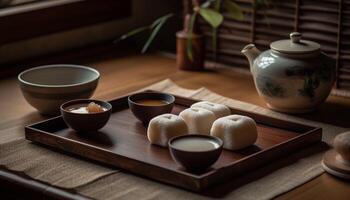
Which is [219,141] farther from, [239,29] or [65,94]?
[239,29]

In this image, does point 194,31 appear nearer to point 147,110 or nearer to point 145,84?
point 145,84

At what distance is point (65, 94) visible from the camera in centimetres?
159

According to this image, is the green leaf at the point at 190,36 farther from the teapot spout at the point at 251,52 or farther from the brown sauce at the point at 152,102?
the brown sauce at the point at 152,102

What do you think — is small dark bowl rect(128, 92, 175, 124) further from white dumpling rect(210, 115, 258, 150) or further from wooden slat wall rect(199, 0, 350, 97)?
wooden slat wall rect(199, 0, 350, 97)

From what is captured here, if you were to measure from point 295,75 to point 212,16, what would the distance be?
1.18 feet

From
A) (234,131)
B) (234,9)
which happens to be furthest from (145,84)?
(234,131)

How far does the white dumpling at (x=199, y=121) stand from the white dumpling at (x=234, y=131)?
A: 35 mm

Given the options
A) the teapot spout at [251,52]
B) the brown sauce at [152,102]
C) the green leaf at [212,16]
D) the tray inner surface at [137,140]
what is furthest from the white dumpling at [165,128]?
the green leaf at [212,16]

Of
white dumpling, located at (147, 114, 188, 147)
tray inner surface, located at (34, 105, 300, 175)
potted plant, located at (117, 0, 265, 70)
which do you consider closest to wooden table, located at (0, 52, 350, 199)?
potted plant, located at (117, 0, 265, 70)

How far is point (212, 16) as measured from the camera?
74.4 inches

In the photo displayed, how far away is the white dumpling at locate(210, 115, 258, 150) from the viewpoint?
1.38 metres

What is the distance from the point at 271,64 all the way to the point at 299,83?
2.6 inches

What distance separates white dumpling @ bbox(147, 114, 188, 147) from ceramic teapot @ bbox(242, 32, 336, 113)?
0.96 ft

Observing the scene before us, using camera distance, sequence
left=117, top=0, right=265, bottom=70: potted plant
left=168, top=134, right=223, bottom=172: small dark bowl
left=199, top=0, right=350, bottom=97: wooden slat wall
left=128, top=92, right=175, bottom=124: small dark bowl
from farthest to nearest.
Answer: left=117, top=0, right=265, bottom=70: potted plant < left=199, top=0, right=350, bottom=97: wooden slat wall < left=128, top=92, right=175, bottom=124: small dark bowl < left=168, top=134, right=223, bottom=172: small dark bowl
